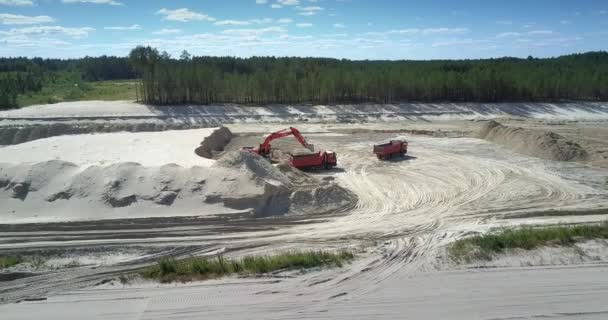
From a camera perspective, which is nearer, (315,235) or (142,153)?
(315,235)

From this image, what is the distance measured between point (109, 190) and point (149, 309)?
7.44m

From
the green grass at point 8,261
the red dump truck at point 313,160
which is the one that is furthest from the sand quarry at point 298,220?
the red dump truck at point 313,160

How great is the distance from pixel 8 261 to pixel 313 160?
12.8m

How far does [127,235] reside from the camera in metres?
14.3

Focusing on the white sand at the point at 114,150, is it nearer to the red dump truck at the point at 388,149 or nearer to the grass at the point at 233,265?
the grass at the point at 233,265

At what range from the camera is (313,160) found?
72.5ft

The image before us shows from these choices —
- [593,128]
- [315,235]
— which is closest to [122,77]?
[593,128]

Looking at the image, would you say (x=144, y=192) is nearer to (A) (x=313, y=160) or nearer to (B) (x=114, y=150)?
(B) (x=114, y=150)

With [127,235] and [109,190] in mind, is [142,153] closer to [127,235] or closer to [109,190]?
[109,190]

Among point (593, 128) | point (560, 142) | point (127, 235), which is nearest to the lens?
point (127, 235)

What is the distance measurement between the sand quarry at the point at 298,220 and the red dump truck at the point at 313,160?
51 cm

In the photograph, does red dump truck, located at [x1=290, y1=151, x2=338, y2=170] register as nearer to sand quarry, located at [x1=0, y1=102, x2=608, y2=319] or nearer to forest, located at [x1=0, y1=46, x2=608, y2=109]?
sand quarry, located at [x1=0, y1=102, x2=608, y2=319]

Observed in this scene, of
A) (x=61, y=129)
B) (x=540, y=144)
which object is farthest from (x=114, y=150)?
(x=540, y=144)

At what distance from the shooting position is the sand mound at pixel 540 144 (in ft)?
79.3
